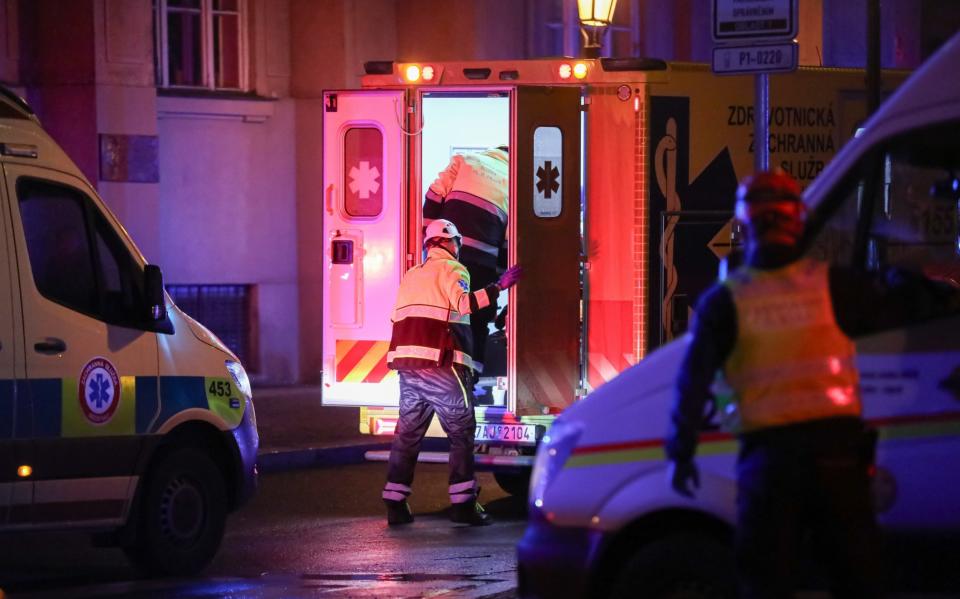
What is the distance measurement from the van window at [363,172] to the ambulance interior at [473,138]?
48 cm

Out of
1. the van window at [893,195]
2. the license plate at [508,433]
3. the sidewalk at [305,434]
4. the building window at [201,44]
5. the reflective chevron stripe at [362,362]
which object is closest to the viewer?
the van window at [893,195]

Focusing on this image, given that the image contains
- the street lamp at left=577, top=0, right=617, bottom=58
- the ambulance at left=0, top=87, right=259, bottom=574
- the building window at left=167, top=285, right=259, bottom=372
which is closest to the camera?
the ambulance at left=0, top=87, right=259, bottom=574

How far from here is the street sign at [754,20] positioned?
8398 millimetres

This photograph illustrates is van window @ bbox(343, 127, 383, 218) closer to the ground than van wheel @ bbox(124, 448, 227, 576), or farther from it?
farther from it

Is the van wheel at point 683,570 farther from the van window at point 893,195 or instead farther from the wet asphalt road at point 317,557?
the wet asphalt road at point 317,557

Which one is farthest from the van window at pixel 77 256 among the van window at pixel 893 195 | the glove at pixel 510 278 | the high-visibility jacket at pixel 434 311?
the van window at pixel 893 195

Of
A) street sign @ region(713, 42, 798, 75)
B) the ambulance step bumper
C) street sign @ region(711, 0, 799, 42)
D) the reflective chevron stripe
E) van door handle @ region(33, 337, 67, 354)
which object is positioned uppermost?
street sign @ region(711, 0, 799, 42)

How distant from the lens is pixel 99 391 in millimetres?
8164

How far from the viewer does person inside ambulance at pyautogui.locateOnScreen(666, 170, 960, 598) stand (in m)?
4.79

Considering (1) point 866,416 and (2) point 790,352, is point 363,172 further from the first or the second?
(2) point 790,352

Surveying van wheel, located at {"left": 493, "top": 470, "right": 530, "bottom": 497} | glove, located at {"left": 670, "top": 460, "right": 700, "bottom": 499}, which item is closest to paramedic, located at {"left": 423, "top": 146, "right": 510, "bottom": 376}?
van wheel, located at {"left": 493, "top": 470, "right": 530, "bottom": 497}

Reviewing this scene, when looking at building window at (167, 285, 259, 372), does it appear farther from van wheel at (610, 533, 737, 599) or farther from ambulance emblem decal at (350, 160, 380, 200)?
van wheel at (610, 533, 737, 599)

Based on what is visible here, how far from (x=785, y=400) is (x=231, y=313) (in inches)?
537

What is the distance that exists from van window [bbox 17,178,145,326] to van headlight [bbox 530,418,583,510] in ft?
10.7
